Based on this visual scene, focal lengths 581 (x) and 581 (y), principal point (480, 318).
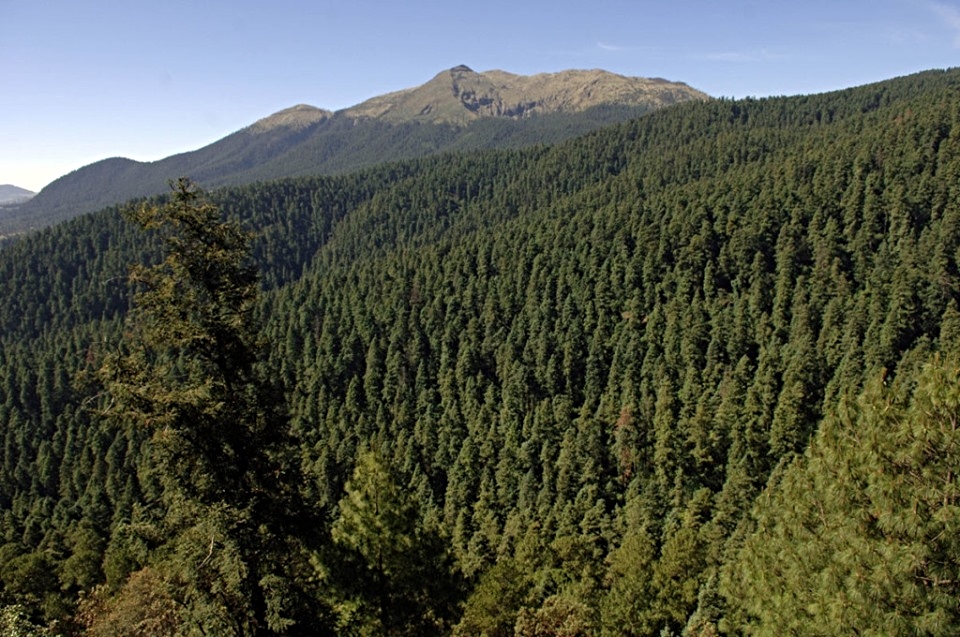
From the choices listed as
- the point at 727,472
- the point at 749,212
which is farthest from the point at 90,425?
the point at 749,212

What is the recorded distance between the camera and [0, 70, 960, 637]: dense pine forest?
15.5 metres

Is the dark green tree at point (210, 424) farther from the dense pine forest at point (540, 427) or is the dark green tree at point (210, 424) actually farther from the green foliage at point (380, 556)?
the green foliage at point (380, 556)

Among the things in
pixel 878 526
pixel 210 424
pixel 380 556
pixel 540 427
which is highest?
pixel 210 424

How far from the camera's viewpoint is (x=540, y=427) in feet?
290

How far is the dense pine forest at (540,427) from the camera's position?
50.7 ft

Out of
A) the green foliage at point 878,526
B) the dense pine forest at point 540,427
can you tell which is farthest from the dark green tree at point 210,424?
the green foliage at point 878,526

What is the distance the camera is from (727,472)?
6925 cm

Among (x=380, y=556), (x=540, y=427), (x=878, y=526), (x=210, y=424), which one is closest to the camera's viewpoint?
(x=210, y=424)

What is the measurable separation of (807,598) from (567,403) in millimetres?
77045

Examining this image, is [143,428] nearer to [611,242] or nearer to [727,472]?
[727,472]

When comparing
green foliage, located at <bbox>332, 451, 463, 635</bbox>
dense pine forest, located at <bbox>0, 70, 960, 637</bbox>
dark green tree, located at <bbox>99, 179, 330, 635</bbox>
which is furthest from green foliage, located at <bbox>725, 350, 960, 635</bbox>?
dark green tree, located at <bbox>99, 179, 330, 635</bbox>

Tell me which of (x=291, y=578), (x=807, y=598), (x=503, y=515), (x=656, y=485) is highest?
(x=291, y=578)

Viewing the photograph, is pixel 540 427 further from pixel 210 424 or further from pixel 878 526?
pixel 210 424

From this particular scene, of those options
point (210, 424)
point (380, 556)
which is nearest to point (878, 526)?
point (380, 556)
